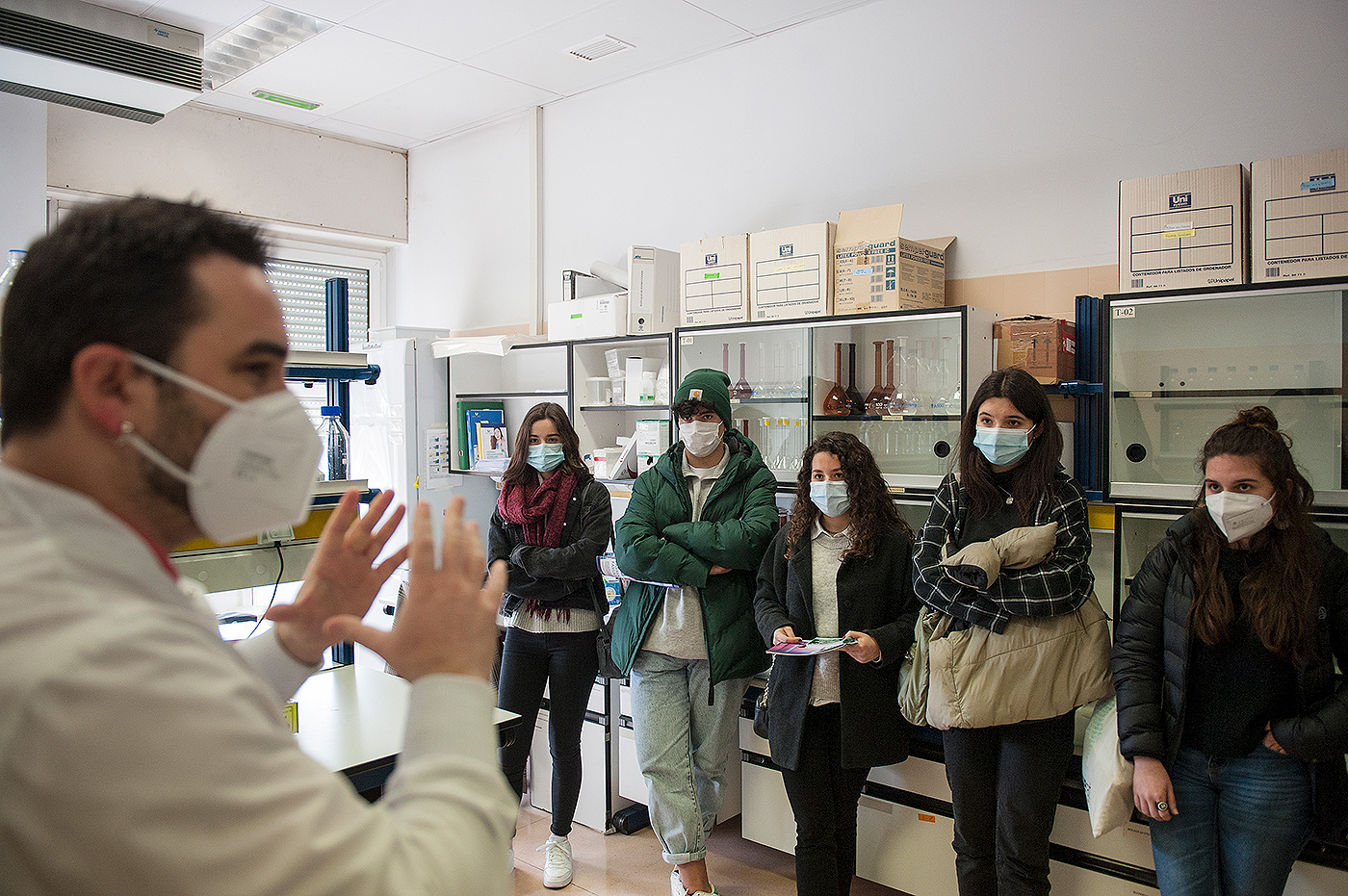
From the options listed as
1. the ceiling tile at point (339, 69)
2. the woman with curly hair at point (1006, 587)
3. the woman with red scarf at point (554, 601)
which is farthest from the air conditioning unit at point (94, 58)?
the woman with curly hair at point (1006, 587)

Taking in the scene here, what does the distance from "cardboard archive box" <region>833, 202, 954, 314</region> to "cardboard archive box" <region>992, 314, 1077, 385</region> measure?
338 mm

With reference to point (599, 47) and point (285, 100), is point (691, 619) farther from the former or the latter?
point (285, 100)

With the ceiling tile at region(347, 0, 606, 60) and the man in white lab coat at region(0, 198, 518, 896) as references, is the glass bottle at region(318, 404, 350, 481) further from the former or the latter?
the ceiling tile at region(347, 0, 606, 60)

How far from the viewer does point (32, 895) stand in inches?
24.6

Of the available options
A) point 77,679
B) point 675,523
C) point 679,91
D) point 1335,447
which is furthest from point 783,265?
point 77,679

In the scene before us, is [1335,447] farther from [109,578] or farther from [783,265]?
[109,578]

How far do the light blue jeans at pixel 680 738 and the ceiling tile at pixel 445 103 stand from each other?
10.3ft

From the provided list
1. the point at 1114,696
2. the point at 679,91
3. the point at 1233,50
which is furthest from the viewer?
the point at 679,91

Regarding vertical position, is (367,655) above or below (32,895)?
below

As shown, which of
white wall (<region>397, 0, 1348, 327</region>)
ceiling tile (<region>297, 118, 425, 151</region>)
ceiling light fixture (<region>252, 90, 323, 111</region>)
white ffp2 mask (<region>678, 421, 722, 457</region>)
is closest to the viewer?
white wall (<region>397, 0, 1348, 327</region>)

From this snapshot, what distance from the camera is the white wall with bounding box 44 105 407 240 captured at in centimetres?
459

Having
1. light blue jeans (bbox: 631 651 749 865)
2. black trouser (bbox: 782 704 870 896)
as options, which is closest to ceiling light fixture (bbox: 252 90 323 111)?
light blue jeans (bbox: 631 651 749 865)

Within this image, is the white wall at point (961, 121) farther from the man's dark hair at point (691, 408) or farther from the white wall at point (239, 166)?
the white wall at point (239, 166)

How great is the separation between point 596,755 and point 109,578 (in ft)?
10.1
